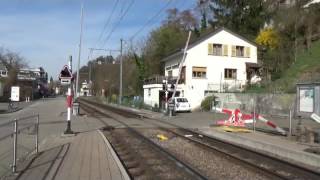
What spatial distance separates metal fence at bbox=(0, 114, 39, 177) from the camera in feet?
41.0

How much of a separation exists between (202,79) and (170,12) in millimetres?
38356

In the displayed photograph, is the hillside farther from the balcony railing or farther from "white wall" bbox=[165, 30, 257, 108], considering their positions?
the balcony railing

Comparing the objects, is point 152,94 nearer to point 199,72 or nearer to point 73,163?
point 199,72

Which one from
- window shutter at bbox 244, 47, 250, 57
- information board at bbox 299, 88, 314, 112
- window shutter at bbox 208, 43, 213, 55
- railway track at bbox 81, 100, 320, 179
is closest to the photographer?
railway track at bbox 81, 100, 320, 179

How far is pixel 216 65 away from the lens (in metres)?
66.3

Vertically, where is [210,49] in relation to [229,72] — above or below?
above

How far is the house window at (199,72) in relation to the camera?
65.3 meters

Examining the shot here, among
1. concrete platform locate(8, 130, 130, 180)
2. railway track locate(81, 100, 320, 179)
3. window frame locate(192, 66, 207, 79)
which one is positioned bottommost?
railway track locate(81, 100, 320, 179)

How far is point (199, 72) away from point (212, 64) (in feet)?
6.26

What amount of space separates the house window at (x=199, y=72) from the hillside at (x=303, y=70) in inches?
481

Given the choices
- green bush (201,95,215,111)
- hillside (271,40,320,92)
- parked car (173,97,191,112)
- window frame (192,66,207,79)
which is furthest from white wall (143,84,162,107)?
hillside (271,40,320,92)

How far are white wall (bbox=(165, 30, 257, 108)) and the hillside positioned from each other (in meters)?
10.5

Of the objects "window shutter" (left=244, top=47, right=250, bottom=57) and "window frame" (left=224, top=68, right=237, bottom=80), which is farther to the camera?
"window shutter" (left=244, top=47, right=250, bottom=57)

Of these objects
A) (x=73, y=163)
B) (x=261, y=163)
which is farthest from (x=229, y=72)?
(x=73, y=163)
